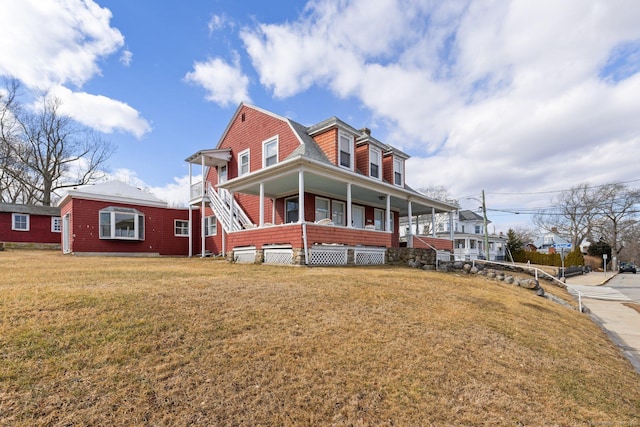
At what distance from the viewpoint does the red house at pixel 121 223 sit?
58.2 ft

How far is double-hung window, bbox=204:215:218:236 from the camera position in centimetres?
1981

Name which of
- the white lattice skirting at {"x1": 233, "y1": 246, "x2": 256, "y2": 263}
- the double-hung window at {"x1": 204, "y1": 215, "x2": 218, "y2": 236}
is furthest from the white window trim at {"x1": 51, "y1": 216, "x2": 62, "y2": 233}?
the white lattice skirting at {"x1": 233, "y1": 246, "x2": 256, "y2": 263}

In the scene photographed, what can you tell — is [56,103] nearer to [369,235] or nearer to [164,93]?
[164,93]

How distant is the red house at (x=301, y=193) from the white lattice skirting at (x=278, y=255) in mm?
36

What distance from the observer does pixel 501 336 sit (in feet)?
16.8

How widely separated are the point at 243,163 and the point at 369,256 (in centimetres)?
918

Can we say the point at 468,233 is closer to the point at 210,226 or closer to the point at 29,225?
the point at 210,226

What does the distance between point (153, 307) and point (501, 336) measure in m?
5.30

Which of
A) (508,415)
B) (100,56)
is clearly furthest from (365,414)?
(100,56)

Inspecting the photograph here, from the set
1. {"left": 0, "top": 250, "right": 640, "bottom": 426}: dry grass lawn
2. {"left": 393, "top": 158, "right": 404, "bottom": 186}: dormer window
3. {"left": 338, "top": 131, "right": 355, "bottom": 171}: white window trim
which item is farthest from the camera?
{"left": 393, "top": 158, "right": 404, "bottom": 186}: dormer window

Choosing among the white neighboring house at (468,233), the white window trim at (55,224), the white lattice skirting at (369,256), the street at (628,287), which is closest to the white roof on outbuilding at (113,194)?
the white window trim at (55,224)

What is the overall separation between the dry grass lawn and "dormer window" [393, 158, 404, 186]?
1294cm

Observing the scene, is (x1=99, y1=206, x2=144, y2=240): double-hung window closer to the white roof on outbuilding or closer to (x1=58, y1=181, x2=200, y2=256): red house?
(x1=58, y1=181, x2=200, y2=256): red house

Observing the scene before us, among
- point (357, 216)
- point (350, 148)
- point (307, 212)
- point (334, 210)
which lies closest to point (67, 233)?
point (307, 212)
